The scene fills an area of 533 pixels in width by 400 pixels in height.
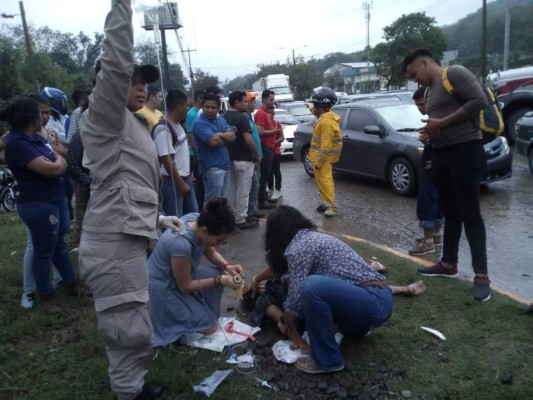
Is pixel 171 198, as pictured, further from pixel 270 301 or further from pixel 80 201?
pixel 270 301

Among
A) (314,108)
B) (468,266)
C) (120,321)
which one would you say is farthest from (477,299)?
(314,108)

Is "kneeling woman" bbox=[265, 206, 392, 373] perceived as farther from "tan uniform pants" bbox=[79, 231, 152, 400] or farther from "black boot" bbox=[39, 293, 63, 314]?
"black boot" bbox=[39, 293, 63, 314]

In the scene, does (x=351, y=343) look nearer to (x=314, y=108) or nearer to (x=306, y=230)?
(x=306, y=230)

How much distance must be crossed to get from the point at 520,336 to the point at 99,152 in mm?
2910

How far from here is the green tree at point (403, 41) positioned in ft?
144

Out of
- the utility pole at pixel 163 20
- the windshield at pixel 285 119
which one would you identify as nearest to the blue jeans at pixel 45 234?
the utility pole at pixel 163 20

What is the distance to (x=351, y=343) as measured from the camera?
3139 millimetres

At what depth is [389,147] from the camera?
313 inches

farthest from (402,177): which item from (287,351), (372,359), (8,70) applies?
(8,70)

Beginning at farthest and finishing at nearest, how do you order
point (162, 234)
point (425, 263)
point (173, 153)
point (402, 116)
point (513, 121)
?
point (513, 121)
point (402, 116)
point (425, 263)
point (173, 153)
point (162, 234)

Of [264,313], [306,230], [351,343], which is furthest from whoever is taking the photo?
[264,313]

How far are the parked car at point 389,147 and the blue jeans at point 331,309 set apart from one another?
5118 mm

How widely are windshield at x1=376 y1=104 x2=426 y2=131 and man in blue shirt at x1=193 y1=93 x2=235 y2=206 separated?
379 cm

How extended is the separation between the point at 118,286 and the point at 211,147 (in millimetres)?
3380
